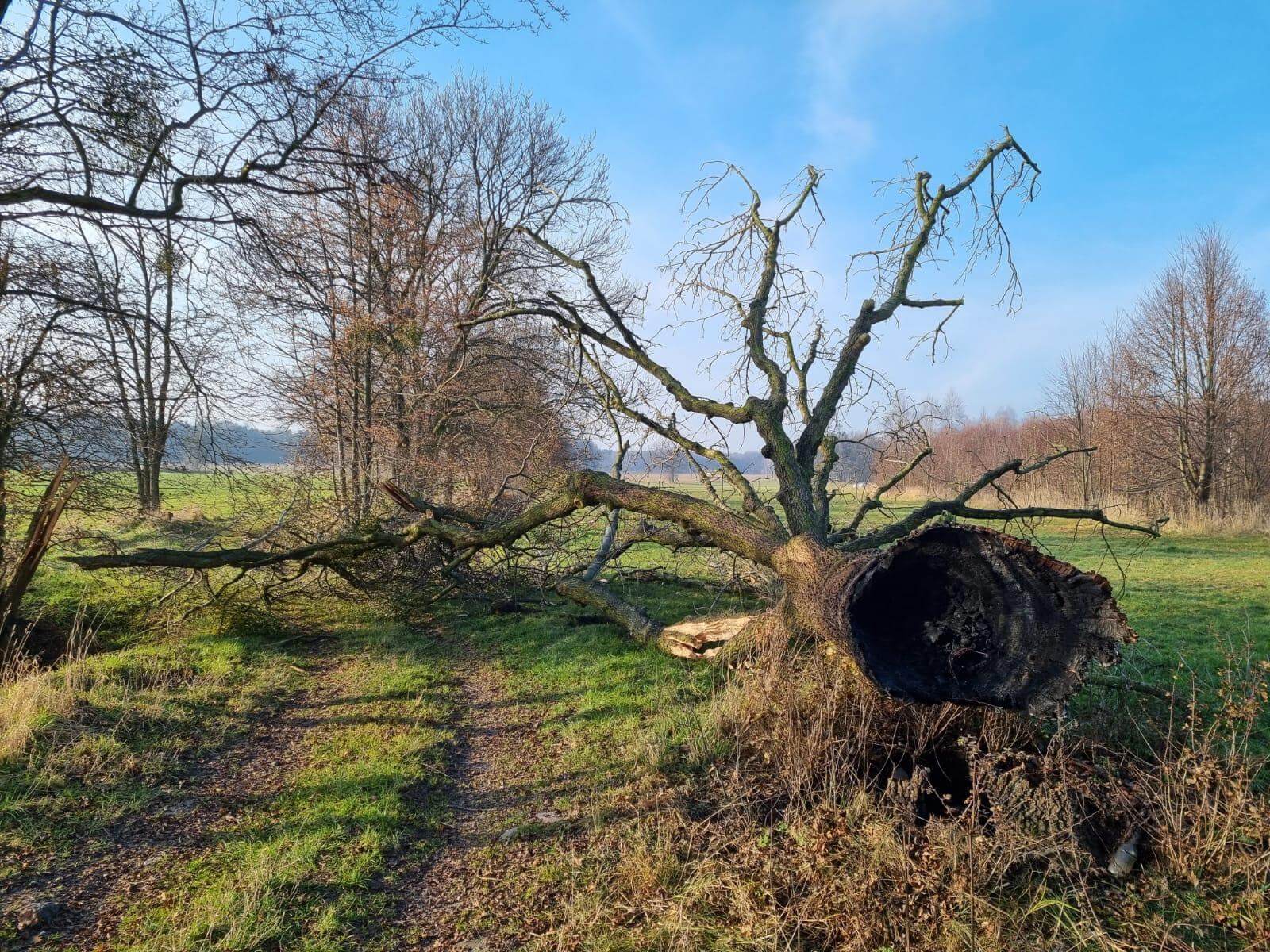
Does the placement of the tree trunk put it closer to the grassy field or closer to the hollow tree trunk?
the hollow tree trunk

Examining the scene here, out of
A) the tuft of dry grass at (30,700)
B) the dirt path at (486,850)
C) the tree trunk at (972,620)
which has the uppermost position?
the tree trunk at (972,620)

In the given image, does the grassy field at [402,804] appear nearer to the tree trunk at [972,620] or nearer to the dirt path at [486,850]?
the dirt path at [486,850]

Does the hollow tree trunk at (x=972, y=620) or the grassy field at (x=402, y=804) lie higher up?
the hollow tree trunk at (x=972, y=620)

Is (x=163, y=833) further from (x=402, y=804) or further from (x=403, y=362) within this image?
(x=403, y=362)

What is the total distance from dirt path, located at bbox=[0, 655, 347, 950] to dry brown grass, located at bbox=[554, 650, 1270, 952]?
6.99 ft

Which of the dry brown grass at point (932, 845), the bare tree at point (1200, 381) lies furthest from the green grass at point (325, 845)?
the bare tree at point (1200, 381)

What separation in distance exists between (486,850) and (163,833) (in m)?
1.83

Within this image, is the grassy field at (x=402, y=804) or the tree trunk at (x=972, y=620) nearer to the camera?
the grassy field at (x=402, y=804)

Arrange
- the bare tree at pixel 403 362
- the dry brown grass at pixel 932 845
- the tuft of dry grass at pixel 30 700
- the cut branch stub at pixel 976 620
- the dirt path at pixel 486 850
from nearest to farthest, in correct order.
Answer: the dry brown grass at pixel 932 845
the dirt path at pixel 486 850
the cut branch stub at pixel 976 620
the tuft of dry grass at pixel 30 700
the bare tree at pixel 403 362

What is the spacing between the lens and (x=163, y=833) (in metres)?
3.83

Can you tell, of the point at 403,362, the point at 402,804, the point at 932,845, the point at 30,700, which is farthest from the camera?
the point at 403,362

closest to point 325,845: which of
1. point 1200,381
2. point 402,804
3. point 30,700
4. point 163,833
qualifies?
point 402,804

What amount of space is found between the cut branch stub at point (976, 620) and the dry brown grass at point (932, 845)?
41cm

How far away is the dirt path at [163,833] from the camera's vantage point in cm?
310
